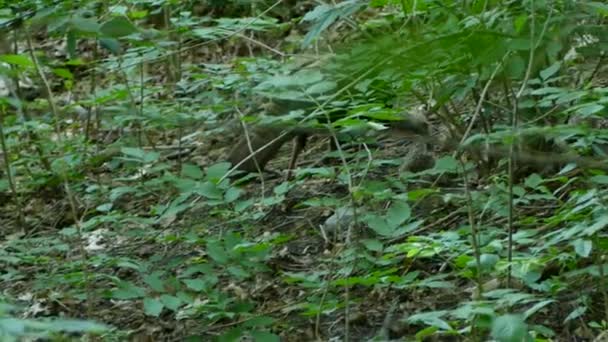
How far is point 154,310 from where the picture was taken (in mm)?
3160

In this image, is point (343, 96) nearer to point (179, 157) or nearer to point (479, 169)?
point (479, 169)

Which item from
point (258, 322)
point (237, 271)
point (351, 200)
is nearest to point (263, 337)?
point (258, 322)

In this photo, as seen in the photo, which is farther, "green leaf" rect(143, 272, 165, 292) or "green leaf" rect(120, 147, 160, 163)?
"green leaf" rect(120, 147, 160, 163)

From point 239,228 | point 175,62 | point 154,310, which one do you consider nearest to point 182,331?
point 239,228

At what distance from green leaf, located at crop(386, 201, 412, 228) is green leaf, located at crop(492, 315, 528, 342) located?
88 centimetres

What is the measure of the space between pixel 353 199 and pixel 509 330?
3.72ft

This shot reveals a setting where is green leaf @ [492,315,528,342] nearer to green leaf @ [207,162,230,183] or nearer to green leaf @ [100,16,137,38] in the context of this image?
green leaf @ [100,16,137,38]

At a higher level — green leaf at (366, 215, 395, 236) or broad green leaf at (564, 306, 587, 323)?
green leaf at (366, 215, 395, 236)

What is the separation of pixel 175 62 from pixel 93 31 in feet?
15.6

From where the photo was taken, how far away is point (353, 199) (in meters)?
3.43

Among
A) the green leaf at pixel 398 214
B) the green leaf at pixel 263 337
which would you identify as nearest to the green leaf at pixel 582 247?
the green leaf at pixel 398 214

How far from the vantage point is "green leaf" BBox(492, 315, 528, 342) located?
2.36 meters

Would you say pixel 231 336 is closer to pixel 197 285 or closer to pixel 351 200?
pixel 197 285

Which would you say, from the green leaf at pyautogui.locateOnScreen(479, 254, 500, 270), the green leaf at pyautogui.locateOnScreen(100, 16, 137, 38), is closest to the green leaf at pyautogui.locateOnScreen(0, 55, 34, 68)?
the green leaf at pyautogui.locateOnScreen(100, 16, 137, 38)
